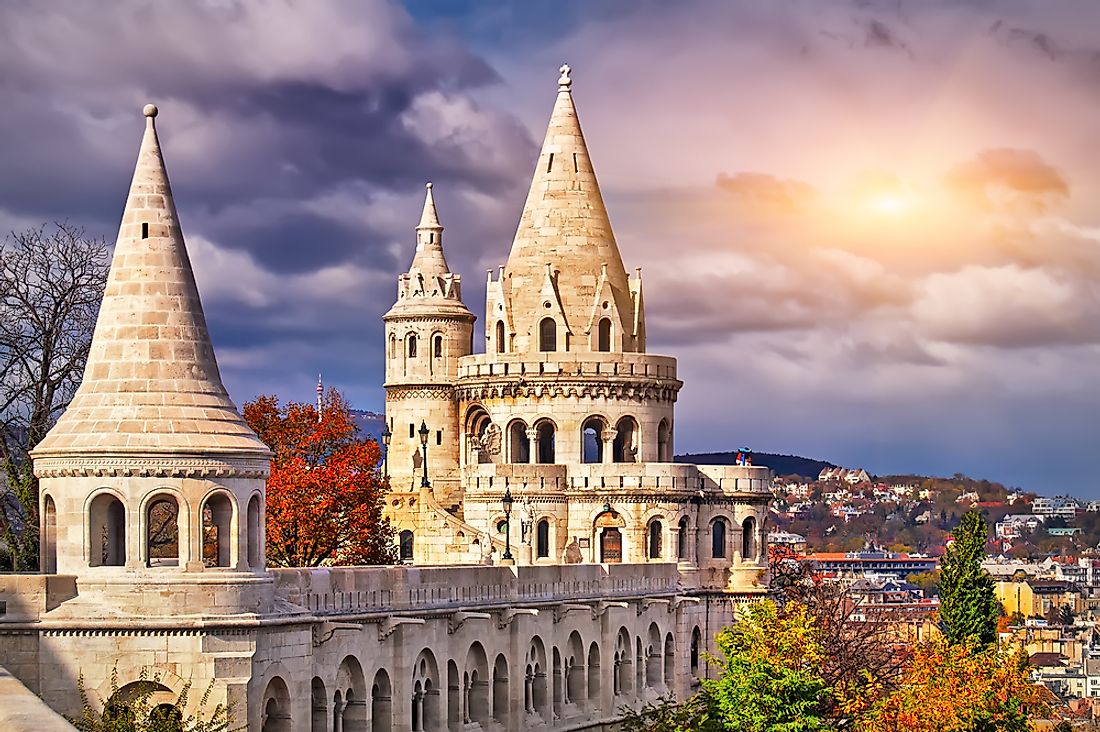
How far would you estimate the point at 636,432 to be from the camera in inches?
3329

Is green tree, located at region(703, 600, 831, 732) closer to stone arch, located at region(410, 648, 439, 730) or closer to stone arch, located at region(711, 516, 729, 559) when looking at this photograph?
stone arch, located at region(410, 648, 439, 730)

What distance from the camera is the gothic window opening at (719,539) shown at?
84312 millimetres

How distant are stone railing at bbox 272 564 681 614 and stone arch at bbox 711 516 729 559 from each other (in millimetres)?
7007

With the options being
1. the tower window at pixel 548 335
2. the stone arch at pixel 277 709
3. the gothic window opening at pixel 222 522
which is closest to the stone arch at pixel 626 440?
the tower window at pixel 548 335

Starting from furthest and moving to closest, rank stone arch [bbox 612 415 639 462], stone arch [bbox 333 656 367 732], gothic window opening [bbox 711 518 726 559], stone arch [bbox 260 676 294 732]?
stone arch [bbox 612 415 639 462] < gothic window opening [bbox 711 518 726 559] < stone arch [bbox 333 656 367 732] < stone arch [bbox 260 676 294 732]

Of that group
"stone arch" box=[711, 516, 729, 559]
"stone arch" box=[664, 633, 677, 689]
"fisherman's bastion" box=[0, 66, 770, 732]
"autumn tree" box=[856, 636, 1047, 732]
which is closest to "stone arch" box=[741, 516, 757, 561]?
"fisherman's bastion" box=[0, 66, 770, 732]

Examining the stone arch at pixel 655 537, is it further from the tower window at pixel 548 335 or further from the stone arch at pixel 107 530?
the stone arch at pixel 107 530

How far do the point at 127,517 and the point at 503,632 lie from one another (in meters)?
19.4

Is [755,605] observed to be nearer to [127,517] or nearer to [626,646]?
[626,646]

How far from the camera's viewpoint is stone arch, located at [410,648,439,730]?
54250mm

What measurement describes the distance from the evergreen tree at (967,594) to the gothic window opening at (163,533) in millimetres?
23264

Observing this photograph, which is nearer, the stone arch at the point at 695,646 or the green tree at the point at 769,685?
the green tree at the point at 769,685

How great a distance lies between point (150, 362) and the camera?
43719 millimetres

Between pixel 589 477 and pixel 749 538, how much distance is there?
6335 millimetres
